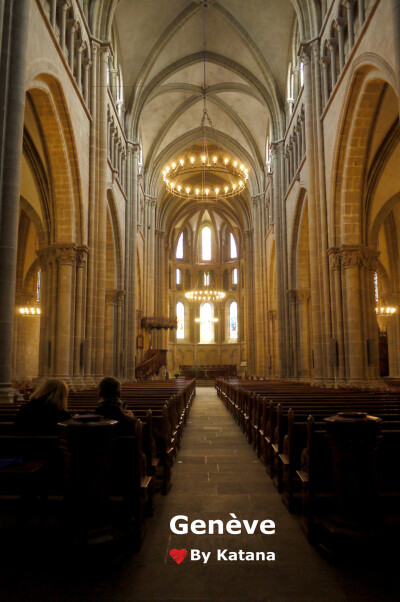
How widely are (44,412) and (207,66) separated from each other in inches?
1113

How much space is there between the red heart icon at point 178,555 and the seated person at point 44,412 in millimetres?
1495

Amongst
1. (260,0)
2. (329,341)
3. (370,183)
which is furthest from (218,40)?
(329,341)

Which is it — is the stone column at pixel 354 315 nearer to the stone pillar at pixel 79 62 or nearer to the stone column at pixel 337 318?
the stone column at pixel 337 318

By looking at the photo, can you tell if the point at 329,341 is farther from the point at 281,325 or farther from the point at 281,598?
the point at 281,598

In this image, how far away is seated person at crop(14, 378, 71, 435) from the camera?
455 cm

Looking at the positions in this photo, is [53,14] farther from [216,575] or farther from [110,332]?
[110,332]

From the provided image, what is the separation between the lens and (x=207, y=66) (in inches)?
1127

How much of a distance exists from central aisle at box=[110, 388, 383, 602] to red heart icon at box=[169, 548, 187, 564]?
0.04 m

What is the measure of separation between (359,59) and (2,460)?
1329 cm

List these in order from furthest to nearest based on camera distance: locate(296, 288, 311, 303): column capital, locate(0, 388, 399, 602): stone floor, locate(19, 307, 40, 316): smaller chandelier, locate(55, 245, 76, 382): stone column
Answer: locate(19, 307, 40, 316): smaller chandelier, locate(296, 288, 311, 303): column capital, locate(55, 245, 76, 382): stone column, locate(0, 388, 399, 602): stone floor

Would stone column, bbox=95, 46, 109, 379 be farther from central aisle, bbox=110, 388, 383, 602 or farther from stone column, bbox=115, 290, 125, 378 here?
central aisle, bbox=110, 388, 383, 602

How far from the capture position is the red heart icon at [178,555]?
392 centimetres

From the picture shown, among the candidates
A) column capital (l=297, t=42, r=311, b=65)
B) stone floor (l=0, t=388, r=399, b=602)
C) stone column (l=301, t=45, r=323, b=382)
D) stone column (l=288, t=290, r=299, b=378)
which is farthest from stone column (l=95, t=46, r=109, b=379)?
stone floor (l=0, t=388, r=399, b=602)

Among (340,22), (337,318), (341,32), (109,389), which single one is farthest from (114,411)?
(340,22)
